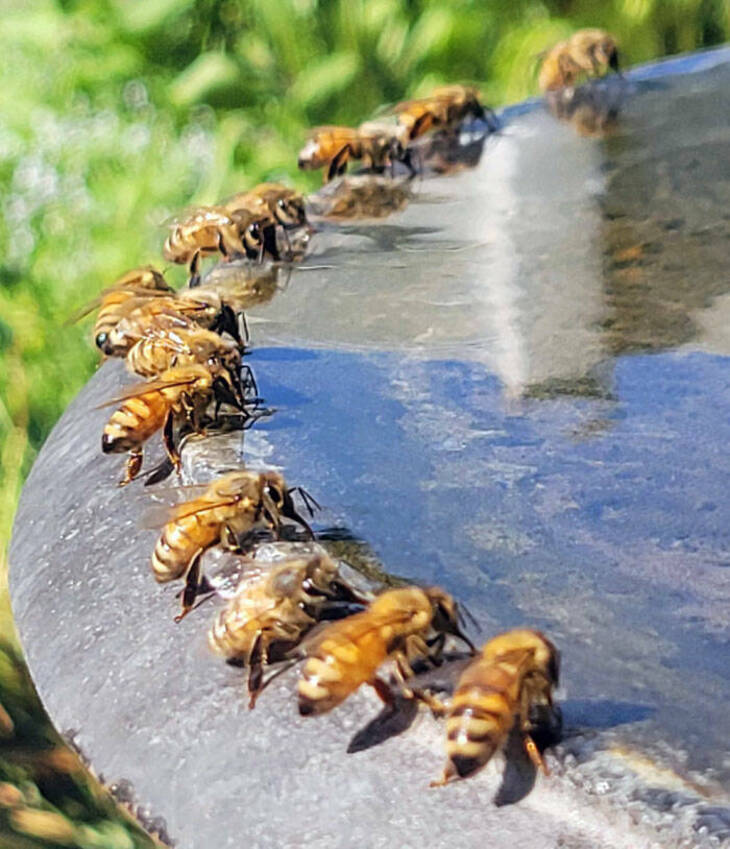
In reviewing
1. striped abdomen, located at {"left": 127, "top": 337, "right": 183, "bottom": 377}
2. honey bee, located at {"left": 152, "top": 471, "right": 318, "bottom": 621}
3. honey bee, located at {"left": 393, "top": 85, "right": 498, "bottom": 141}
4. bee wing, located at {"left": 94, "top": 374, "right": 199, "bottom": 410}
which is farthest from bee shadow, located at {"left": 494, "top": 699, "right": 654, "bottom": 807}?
honey bee, located at {"left": 393, "top": 85, "right": 498, "bottom": 141}

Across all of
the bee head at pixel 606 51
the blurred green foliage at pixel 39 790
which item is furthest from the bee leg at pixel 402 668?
the bee head at pixel 606 51

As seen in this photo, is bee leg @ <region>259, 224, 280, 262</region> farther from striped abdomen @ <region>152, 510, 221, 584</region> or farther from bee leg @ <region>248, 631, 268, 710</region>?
bee leg @ <region>248, 631, 268, 710</region>

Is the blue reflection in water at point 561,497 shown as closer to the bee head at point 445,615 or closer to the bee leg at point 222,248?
the bee head at point 445,615

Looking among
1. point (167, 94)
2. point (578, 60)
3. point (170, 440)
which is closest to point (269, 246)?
point (170, 440)

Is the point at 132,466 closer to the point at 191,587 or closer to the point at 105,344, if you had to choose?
the point at 191,587

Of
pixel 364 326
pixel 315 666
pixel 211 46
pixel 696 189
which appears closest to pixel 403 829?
pixel 315 666

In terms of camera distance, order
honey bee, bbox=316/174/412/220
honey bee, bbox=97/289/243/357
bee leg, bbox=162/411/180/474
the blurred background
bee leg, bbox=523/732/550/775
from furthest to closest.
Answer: the blurred background → honey bee, bbox=316/174/412/220 → honey bee, bbox=97/289/243/357 → bee leg, bbox=162/411/180/474 → bee leg, bbox=523/732/550/775
